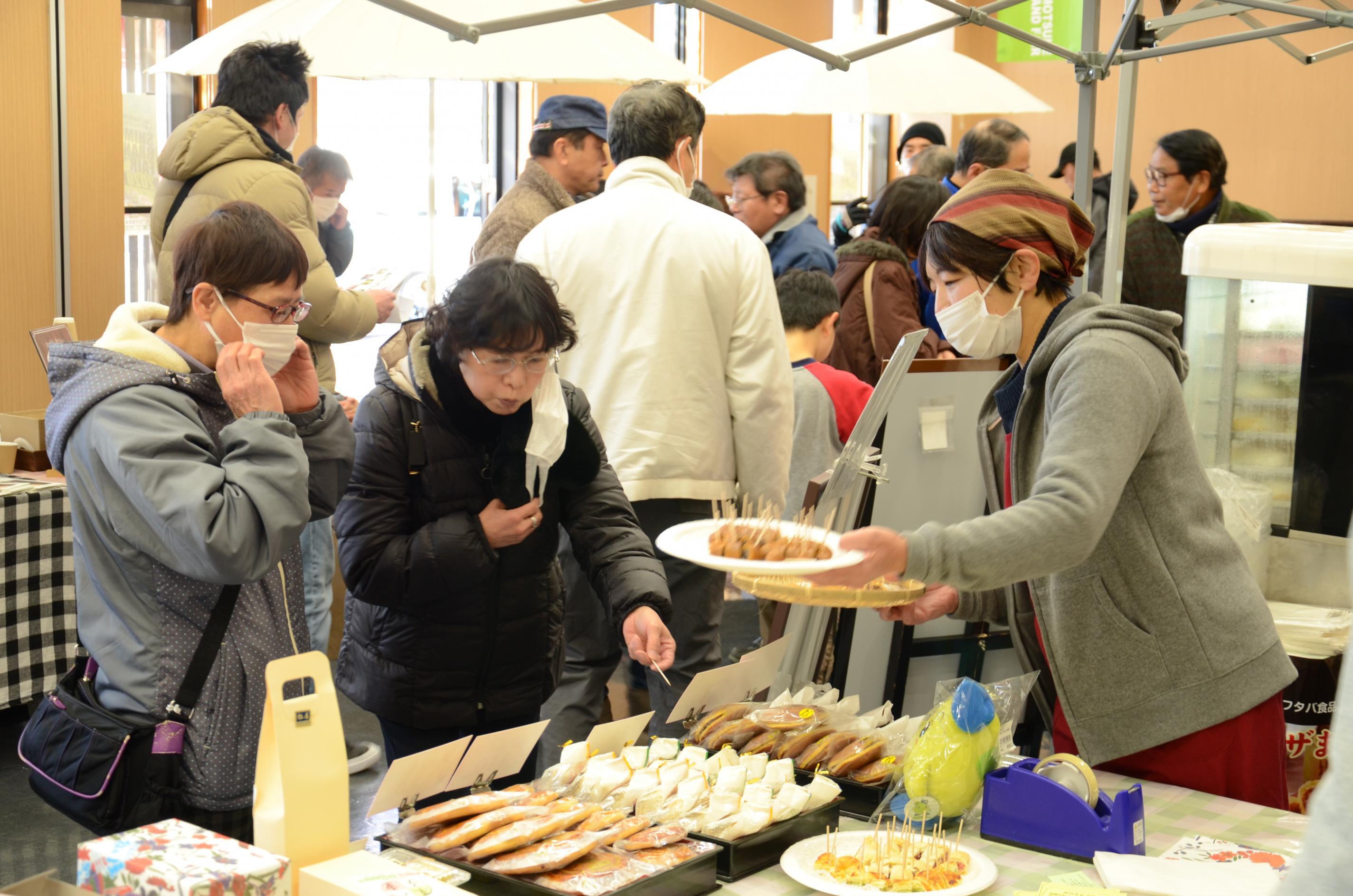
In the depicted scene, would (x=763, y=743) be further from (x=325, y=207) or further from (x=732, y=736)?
(x=325, y=207)

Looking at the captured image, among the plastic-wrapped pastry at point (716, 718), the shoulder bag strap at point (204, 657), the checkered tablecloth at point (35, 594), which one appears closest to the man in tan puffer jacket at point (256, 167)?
the checkered tablecloth at point (35, 594)

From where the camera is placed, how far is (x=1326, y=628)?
322cm

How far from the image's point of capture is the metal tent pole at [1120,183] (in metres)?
2.98

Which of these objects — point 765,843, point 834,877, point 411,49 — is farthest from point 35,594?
point 834,877

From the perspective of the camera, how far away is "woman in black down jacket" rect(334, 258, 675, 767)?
237cm

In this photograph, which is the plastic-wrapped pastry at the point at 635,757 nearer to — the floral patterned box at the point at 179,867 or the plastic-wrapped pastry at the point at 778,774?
the plastic-wrapped pastry at the point at 778,774

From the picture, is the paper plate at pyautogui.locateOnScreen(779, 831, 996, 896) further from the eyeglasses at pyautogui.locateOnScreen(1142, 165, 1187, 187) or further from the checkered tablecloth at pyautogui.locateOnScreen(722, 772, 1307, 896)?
the eyeglasses at pyautogui.locateOnScreen(1142, 165, 1187, 187)

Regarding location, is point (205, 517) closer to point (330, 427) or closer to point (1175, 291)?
point (330, 427)

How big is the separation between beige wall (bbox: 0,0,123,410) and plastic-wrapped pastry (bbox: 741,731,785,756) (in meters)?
3.66

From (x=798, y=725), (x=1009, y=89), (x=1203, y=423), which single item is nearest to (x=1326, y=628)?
(x=1203, y=423)

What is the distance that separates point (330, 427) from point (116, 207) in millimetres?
3378

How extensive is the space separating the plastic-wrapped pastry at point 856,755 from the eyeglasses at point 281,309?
1.10 m

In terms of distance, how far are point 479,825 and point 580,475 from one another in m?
0.95

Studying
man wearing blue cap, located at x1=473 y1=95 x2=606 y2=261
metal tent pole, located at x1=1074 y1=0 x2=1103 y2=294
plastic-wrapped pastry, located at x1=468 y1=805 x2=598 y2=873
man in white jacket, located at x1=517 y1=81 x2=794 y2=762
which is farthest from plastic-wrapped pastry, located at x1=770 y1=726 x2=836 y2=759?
man wearing blue cap, located at x1=473 y1=95 x2=606 y2=261
